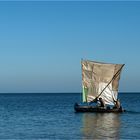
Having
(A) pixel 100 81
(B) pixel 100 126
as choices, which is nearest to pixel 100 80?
(A) pixel 100 81

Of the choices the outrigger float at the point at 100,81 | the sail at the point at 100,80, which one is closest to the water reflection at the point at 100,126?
the outrigger float at the point at 100,81

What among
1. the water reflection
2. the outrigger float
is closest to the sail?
the outrigger float

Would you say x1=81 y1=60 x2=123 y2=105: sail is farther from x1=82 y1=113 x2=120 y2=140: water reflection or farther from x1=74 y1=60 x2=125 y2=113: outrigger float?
x1=82 y1=113 x2=120 y2=140: water reflection

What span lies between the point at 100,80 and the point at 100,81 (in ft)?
0.43

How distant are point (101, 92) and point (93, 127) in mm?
20086

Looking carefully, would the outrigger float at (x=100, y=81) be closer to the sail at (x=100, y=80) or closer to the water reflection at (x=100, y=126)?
the sail at (x=100, y=80)

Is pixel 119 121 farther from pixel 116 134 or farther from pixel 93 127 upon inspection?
pixel 116 134

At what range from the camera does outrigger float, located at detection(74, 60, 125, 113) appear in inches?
2736

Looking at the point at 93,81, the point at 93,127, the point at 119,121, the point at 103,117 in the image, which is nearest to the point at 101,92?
the point at 93,81

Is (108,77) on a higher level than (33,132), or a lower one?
higher

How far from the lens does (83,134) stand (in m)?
43.1

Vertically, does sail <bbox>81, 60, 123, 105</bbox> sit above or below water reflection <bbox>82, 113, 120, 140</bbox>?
above

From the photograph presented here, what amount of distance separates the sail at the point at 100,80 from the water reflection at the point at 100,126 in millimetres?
4069

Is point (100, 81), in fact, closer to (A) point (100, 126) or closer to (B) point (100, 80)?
(B) point (100, 80)
